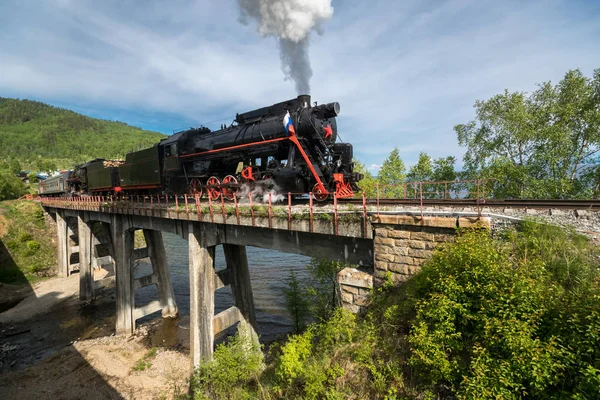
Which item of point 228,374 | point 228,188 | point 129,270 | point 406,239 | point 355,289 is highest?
point 228,188

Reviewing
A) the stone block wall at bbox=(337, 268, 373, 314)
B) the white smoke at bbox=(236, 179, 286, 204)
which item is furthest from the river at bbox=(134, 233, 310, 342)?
the stone block wall at bbox=(337, 268, 373, 314)

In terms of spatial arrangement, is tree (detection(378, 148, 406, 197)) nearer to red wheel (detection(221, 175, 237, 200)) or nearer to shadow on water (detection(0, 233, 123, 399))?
red wheel (detection(221, 175, 237, 200))

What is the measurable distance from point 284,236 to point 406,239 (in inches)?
148

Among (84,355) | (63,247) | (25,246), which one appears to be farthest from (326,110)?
(25,246)

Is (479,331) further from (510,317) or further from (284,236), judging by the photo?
(284,236)

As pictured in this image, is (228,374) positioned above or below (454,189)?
below

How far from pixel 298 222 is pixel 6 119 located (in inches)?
10189

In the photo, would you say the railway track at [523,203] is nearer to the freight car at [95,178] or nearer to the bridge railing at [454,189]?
the bridge railing at [454,189]

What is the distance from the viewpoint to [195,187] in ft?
44.1

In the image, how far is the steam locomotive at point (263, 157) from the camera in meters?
9.78

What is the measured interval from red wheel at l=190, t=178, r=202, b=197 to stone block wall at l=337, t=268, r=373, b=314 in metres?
9.13

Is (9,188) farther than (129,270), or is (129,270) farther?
(9,188)

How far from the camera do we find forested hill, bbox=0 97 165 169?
419ft

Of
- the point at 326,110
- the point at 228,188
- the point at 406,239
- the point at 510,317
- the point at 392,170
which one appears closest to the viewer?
the point at 510,317
